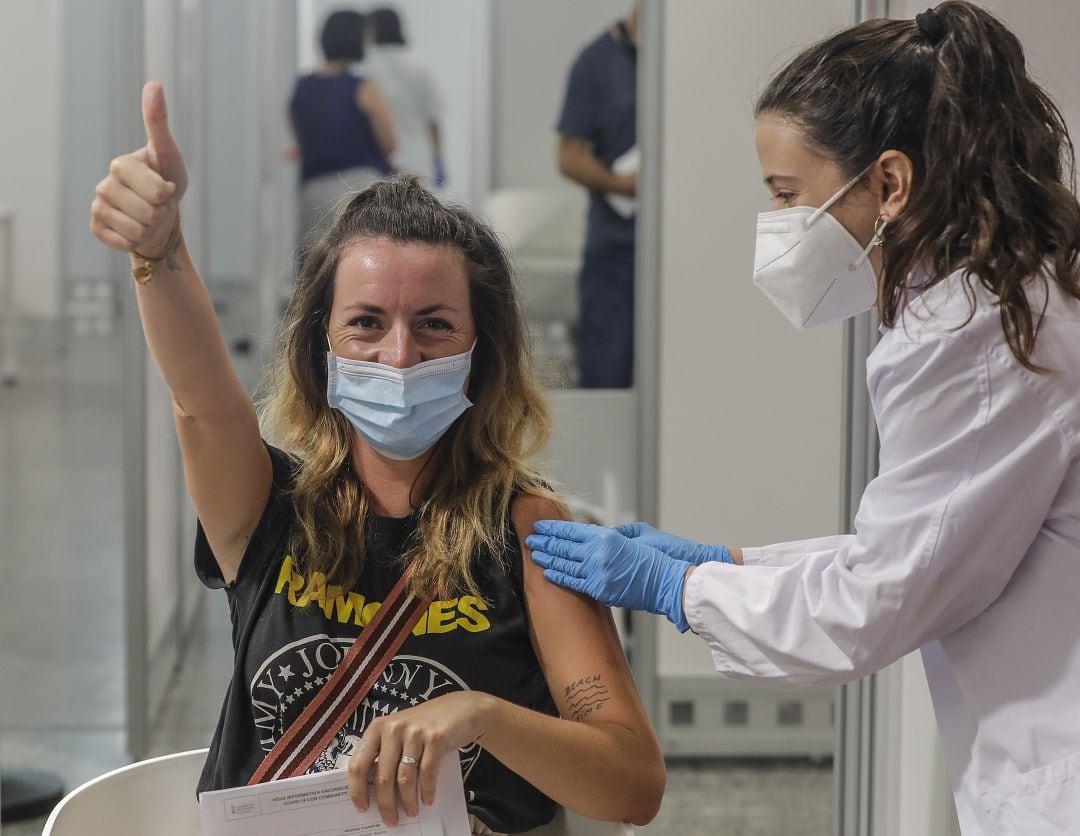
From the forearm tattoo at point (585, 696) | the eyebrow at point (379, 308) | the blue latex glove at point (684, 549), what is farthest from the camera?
the blue latex glove at point (684, 549)

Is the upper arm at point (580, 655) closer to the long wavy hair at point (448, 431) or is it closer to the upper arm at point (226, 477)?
the long wavy hair at point (448, 431)

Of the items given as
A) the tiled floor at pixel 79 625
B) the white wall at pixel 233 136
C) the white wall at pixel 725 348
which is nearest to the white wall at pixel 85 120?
the tiled floor at pixel 79 625

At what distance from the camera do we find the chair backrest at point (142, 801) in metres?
1.36

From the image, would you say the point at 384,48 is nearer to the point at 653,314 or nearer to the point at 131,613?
the point at 653,314

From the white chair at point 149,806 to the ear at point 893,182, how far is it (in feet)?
2.34

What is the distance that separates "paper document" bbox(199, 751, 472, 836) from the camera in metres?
1.15

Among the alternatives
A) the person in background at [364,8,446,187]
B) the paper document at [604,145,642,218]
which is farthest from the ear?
the person in background at [364,8,446,187]

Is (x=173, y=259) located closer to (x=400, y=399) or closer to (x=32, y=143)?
(x=400, y=399)

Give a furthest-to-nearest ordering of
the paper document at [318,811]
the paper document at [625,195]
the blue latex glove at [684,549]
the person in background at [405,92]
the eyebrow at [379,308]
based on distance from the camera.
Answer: the person in background at [405,92] → the paper document at [625,195] → the blue latex glove at [684,549] → the eyebrow at [379,308] → the paper document at [318,811]

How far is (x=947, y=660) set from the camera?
53.2 inches

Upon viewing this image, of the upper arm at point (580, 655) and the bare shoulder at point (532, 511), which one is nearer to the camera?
the upper arm at point (580, 655)

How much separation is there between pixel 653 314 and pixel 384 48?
1.62m

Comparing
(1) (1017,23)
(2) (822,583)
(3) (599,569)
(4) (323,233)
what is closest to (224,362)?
(4) (323,233)

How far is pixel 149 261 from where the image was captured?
127cm
